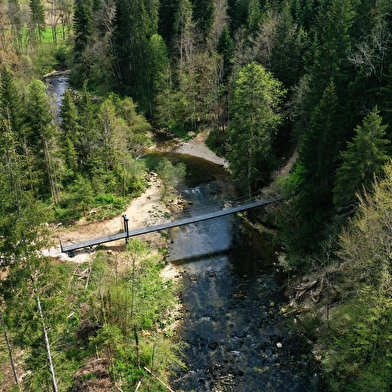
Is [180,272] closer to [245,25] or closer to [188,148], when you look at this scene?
[188,148]

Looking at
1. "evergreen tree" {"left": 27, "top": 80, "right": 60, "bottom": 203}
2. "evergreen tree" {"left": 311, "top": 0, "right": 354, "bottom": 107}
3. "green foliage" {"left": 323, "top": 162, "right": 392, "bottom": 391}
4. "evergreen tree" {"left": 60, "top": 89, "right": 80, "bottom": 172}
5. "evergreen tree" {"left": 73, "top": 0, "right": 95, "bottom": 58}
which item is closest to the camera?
"green foliage" {"left": 323, "top": 162, "right": 392, "bottom": 391}

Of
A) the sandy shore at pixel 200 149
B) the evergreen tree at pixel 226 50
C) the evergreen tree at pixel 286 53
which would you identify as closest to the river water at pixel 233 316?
the sandy shore at pixel 200 149

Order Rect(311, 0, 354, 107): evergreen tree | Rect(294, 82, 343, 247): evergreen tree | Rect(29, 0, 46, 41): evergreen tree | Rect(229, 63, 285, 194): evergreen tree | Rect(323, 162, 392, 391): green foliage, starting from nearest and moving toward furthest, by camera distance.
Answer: Rect(323, 162, 392, 391): green foliage, Rect(294, 82, 343, 247): evergreen tree, Rect(311, 0, 354, 107): evergreen tree, Rect(229, 63, 285, 194): evergreen tree, Rect(29, 0, 46, 41): evergreen tree

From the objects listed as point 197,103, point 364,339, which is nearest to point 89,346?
point 364,339

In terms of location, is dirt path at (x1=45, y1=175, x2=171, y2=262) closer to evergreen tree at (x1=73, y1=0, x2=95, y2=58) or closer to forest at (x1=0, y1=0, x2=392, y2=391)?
forest at (x1=0, y1=0, x2=392, y2=391)

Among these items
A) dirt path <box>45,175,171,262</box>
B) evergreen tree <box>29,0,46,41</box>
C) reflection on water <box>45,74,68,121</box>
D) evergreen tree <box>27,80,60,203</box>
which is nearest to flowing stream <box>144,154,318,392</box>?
dirt path <box>45,175,171,262</box>

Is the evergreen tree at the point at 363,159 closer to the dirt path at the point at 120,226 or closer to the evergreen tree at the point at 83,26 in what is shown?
the dirt path at the point at 120,226

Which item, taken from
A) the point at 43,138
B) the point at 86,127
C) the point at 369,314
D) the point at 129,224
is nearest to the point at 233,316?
the point at 369,314
